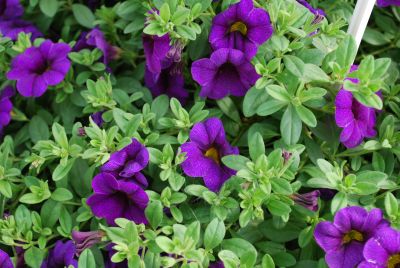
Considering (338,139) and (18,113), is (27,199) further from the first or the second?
(338,139)

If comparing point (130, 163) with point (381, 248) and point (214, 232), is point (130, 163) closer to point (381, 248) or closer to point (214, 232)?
point (214, 232)

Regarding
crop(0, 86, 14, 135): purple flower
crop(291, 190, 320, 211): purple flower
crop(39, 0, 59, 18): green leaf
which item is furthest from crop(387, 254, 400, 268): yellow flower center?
crop(39, 0, 59, 18): green leaf

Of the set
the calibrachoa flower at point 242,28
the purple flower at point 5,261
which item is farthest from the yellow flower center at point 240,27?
the purple flower at point 5,261

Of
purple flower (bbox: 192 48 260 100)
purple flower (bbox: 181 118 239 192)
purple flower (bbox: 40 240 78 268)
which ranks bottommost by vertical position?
purple flower (bbox: 40 240 78 268)

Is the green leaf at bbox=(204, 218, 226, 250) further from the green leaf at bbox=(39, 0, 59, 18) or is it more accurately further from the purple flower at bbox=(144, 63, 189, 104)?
the green leaf at bbox=(39, 0, 59, 18)

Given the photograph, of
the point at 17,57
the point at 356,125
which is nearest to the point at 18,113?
the point at 17,57

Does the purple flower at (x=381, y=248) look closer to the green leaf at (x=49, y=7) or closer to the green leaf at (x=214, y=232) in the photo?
the green leaf at (x=214, y=232)
